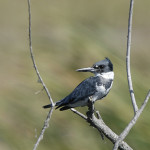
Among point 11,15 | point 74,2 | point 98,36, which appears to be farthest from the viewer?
point 74,2

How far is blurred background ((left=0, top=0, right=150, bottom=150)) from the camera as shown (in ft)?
19.5

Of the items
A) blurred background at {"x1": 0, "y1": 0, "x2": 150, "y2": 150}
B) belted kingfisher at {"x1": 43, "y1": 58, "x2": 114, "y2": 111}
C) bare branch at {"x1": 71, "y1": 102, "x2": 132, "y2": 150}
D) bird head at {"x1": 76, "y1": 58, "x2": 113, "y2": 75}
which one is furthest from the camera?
blurred background at {"x1": 0, "y1": 0, "x2": 150, "y2": 150}

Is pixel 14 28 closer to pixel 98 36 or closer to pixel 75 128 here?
pixel 98 36

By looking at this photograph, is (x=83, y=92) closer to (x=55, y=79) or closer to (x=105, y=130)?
(x=105, y=130)

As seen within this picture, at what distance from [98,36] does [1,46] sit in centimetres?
197

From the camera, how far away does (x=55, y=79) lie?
7070 millimetres

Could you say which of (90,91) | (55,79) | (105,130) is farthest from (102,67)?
(55,79)

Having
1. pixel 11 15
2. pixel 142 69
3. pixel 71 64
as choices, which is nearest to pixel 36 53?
pixel 71 64

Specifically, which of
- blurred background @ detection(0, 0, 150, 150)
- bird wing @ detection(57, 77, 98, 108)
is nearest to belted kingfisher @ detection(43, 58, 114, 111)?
bird wing @ detection(57, 77, 98, 108)

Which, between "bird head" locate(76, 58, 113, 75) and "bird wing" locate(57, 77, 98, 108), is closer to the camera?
"bird wing" locate(57, 77, 98, 108)

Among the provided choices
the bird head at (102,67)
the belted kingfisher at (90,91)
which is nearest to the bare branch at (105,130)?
the belted kingfisher at (90,91)

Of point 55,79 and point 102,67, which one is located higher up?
point 102,67

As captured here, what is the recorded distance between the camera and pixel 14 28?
374 inches

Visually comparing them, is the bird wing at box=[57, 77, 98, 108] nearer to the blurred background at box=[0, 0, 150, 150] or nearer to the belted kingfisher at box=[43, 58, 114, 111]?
the belted kingfisher at box=[43, 58, 114, 111]
